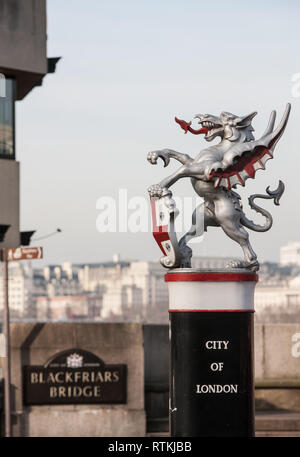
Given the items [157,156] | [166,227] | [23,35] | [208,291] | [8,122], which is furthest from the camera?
[8,122]

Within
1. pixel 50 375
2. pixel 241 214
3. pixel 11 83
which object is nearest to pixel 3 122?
pixel 11 83

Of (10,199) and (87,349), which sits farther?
(10,199)

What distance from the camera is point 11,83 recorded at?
103 ft

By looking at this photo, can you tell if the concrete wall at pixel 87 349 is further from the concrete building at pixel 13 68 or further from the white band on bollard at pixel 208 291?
the white band on bollard at pixel 208 291

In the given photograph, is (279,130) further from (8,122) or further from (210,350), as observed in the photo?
(8,122)

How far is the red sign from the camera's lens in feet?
88.9

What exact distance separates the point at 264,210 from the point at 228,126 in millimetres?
1262

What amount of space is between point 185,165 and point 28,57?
19.7 meters

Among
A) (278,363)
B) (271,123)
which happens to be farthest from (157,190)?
(278,363)

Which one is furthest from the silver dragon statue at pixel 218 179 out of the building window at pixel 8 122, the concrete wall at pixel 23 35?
the building window at pixel 8 122

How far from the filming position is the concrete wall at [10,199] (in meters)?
30.8

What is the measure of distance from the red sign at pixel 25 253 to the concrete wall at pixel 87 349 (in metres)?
4.44

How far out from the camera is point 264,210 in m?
12.8
